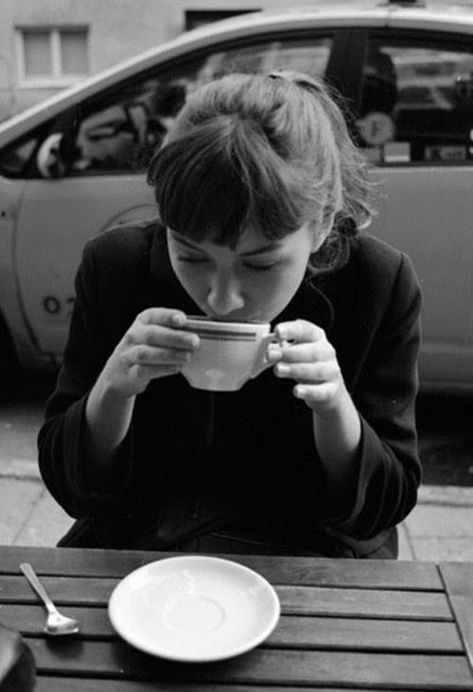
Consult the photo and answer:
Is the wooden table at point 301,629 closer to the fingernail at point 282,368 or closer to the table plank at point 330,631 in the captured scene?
the table plank at point 330,631

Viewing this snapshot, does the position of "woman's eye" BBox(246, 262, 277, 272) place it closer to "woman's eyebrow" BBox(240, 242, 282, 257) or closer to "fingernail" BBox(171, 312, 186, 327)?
"woman's eyebrow" BBox(240, 242, 282, 257)

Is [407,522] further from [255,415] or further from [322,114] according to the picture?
[322,114]

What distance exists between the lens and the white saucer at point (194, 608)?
119 centimetres

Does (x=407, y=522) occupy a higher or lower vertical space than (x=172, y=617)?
lower

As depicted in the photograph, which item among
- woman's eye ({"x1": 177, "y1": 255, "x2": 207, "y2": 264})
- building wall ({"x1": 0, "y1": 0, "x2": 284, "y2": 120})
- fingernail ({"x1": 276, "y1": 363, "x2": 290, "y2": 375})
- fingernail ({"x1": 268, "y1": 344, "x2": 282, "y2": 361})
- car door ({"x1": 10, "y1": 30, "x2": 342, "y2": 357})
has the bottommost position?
building wall ({"x1": 0, "y1": 0, "x2": 284, "y2": 120})

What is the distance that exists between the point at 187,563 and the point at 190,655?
21cm

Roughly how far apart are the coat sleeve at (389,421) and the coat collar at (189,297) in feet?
0.34

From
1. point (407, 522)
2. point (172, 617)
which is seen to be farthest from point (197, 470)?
point (407, 522)

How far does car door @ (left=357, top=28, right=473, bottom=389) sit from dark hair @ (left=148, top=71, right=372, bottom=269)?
81.3 inches

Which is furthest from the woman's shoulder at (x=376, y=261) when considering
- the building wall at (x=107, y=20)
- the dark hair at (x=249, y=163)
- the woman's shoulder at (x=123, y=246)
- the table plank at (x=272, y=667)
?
the building wall at (x=107, y=20)

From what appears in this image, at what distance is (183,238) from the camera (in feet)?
4.59

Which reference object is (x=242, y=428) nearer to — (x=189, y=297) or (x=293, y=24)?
(x=189, y=297)

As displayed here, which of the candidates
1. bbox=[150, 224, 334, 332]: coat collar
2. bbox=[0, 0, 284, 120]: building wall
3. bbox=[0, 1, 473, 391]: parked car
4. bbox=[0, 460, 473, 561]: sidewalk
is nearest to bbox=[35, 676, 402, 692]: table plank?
bbox=[150, 224, 334, 332]: coat collar

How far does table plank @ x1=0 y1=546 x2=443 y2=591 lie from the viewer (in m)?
1.37
